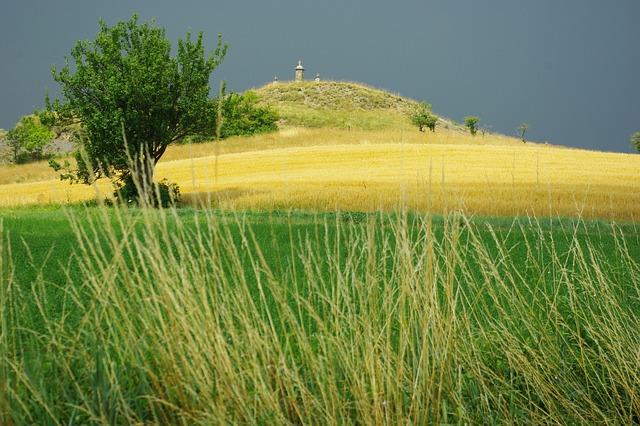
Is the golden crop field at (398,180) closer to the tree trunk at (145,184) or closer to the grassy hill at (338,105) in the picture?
the tree trunk at (145,184)

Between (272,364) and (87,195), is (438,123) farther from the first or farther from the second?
(272,364)

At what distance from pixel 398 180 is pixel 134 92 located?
12444 millimetres

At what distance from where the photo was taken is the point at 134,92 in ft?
82.4

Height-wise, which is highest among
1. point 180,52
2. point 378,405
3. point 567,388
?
point 180,52

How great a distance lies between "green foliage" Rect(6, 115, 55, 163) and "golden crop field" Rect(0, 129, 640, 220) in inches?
317

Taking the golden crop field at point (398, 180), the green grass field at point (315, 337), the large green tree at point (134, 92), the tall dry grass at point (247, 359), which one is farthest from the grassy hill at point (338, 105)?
the tall dry grass at point (247, 359)

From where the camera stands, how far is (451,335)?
4.90 m

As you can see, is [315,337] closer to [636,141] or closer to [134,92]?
[134,92]

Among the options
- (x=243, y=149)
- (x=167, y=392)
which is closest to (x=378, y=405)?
(x=167, y=392)

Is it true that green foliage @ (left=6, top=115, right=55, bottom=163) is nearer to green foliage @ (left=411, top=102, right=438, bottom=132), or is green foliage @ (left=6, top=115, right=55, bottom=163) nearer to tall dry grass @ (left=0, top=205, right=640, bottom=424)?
green foliage @ (left=411, top=102, right=438, bottom=132)

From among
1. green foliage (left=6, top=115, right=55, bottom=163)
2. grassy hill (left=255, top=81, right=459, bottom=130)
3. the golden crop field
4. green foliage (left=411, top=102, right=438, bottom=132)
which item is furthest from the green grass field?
grassy hill (left=255, top=81, right=459, bottom=130)

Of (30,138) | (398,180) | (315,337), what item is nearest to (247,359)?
(315,337)

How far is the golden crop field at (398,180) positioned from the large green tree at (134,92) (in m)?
2.54

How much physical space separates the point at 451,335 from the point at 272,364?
1.23 metres
